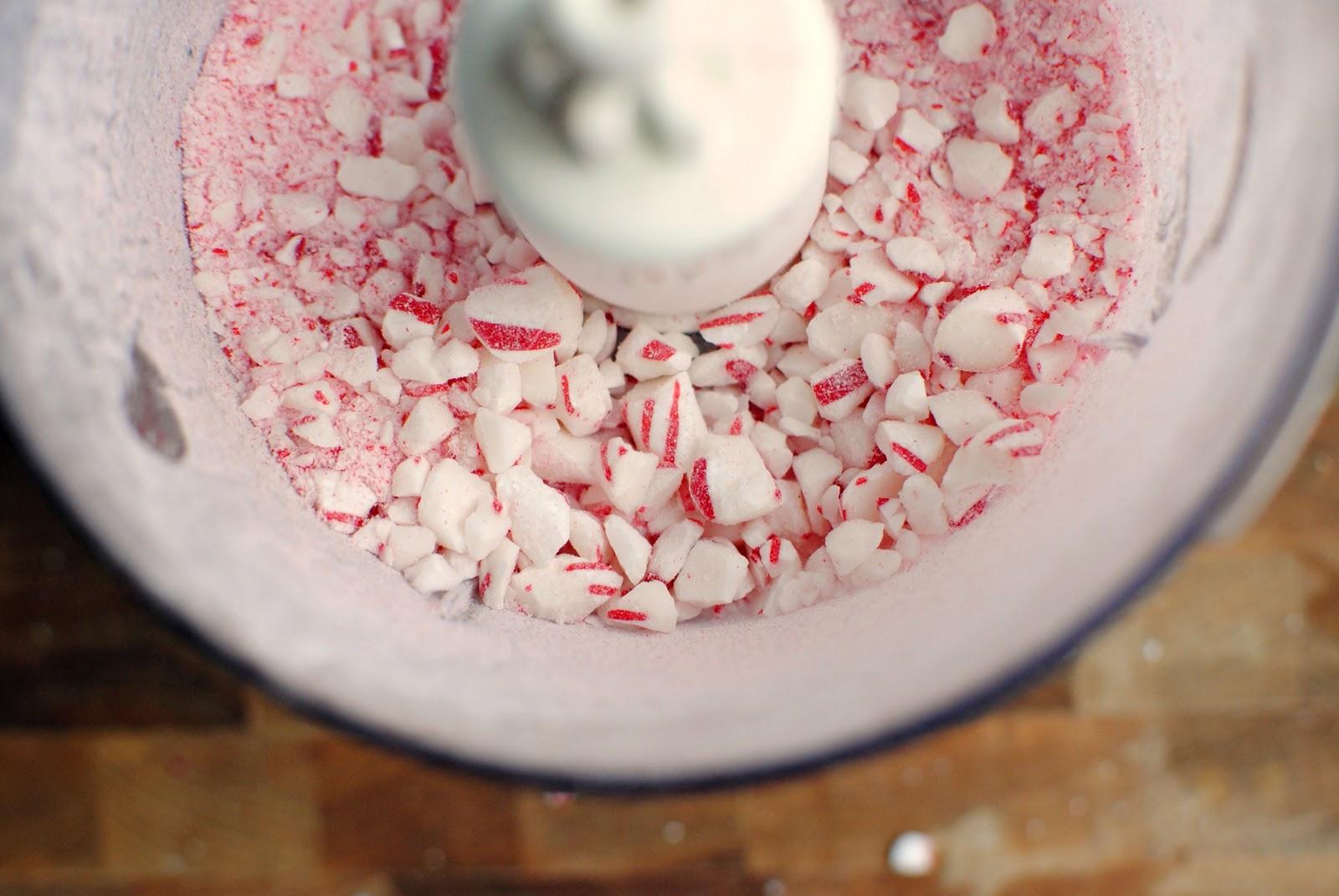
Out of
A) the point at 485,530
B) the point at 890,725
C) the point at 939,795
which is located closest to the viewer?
the point at 890,725

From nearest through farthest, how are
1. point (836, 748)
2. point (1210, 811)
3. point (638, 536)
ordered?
point (836, 748)
point (638, 536)
point (1210, 811)

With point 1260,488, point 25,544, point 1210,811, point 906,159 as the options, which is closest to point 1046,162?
point 906,159

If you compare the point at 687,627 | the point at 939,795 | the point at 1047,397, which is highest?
the point at 1047,397

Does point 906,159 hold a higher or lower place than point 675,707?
higher

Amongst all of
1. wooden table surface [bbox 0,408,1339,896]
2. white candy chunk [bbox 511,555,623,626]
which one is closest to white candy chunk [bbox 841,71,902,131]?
white candy chunk [bbox 511,555,623,626]

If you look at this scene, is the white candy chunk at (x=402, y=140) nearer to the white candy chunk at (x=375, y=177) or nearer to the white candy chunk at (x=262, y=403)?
the white candy chunk at (x=375, y=177)

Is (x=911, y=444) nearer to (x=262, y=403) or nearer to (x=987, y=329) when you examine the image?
(x=987, y=329)

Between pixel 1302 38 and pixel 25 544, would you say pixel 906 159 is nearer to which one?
pixel 1302 38

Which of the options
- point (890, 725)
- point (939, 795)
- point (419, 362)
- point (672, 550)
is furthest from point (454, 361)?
point (939, 795)
